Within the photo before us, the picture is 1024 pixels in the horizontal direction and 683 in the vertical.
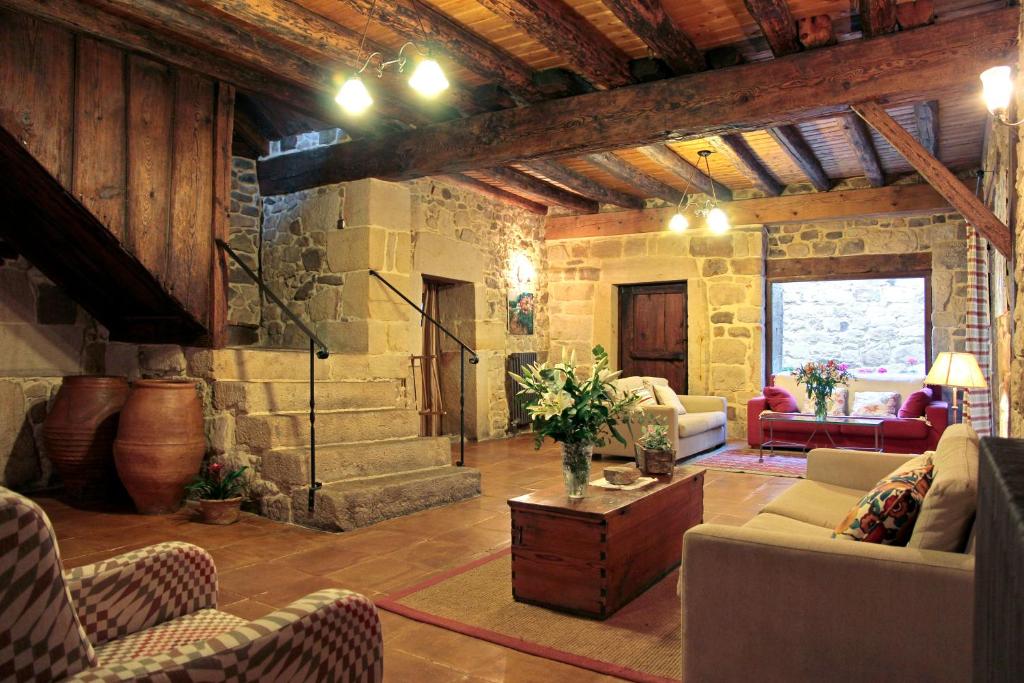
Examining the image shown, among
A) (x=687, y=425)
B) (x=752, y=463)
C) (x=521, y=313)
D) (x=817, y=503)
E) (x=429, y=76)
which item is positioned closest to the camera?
(x=817, y=503)

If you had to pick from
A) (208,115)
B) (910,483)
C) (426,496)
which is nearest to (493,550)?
(426,496)

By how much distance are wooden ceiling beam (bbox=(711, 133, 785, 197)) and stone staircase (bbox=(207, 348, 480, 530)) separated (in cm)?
332

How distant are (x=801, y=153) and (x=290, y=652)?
6.34 meters

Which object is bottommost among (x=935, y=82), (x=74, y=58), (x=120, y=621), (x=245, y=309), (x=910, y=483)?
(x=120, y=621)

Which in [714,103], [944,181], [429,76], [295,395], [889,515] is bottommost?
[889,515]

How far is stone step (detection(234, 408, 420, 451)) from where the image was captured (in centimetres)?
467

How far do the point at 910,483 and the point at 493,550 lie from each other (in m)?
2.26

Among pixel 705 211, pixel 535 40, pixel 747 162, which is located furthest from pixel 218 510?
pixel 705 211

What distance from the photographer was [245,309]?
6.52 metres

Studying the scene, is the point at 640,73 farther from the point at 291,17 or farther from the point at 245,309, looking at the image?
the point at 245,309

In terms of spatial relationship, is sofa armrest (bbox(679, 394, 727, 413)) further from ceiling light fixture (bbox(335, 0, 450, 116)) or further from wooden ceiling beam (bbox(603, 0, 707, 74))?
ceiling light fixture (bbox(335, 0, 450, 116))

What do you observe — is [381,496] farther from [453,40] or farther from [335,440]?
[453,40]

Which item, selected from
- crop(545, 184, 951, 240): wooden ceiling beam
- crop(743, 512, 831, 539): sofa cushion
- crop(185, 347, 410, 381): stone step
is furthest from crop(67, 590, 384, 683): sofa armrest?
crop(545, 184, 951, 240): wooden ceiling beam

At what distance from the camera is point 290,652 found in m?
1.36
